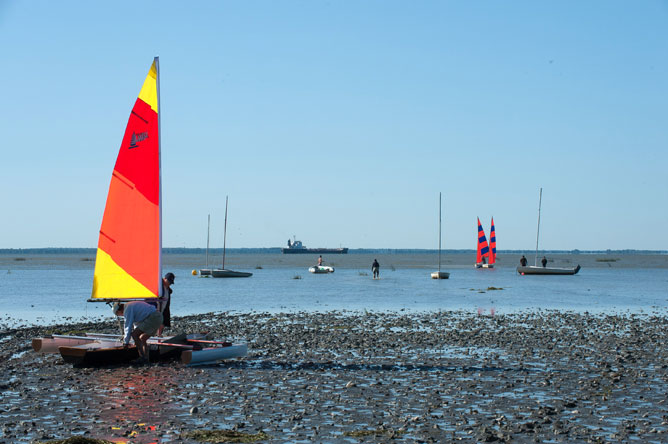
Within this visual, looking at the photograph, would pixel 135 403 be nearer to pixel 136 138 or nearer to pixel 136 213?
pixel 136 213

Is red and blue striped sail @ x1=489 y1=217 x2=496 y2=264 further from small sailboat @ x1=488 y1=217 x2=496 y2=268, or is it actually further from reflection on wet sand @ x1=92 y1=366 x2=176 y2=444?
reflection on wet sand @ x1=92 y1=366 x2=176 y2=444

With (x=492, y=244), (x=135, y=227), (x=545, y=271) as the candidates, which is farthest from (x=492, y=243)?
(x=135, y=227)

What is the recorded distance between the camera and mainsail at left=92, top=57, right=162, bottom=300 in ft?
62.6

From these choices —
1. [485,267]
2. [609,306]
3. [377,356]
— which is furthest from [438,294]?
[485,267]

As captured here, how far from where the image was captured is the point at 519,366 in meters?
17.9

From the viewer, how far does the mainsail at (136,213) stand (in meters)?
19.1

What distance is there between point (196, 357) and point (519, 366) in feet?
25.1

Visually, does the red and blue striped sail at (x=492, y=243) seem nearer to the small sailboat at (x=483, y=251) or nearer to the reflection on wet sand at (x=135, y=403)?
the small sailboat at (x=483, y=251)

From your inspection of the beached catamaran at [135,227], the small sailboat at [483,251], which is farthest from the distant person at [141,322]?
the small sailboat at [483,251]

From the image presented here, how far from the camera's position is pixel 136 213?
1936cm

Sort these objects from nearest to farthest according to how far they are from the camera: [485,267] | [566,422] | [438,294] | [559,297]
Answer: [566,422] < [559,297] < [438,294] < [485,267]

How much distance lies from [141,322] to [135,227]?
9.23 ft

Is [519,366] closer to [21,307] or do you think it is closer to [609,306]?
[609,306]

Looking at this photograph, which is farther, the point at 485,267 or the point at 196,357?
the point at 485,267
